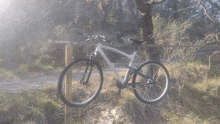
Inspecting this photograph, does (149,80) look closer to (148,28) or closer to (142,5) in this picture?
(148,28)

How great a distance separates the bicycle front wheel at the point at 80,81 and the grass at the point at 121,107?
46 cm

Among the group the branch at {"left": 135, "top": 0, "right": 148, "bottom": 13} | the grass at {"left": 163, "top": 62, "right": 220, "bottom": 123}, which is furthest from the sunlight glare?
the grass at {"left": 163, "top": 62, "right": 220, "bottom": 123}

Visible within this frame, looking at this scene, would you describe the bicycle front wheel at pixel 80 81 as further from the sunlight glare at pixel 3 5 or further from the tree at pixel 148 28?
the sunlight glare at pixel 3 5

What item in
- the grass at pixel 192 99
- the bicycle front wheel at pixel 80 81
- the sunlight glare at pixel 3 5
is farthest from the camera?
the sunlight glare at pixel 3 5

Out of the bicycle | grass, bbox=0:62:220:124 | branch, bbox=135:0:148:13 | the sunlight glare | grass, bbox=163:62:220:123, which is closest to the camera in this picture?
the bicycle

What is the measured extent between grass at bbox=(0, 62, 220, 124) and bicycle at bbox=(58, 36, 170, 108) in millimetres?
389

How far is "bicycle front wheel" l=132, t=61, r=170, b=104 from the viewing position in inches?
A: 97.3

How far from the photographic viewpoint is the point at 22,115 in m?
2.60

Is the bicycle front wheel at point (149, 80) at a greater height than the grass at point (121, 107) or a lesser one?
greater

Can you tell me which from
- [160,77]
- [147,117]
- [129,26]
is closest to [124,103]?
[147,117]

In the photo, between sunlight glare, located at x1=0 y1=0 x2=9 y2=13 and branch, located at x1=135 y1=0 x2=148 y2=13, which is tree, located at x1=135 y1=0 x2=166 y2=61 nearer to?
branch, located at x1=135 y1=0 x2=148 y2=13

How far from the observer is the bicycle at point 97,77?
6.95 ft

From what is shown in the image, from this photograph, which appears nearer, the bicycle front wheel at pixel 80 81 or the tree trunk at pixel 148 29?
Result: the bicycle front wheel at pixel 80 81

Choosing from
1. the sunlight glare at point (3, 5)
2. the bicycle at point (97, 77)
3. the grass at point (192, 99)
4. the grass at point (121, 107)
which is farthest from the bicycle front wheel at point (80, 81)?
the sunlight glare at point (3, 5)
